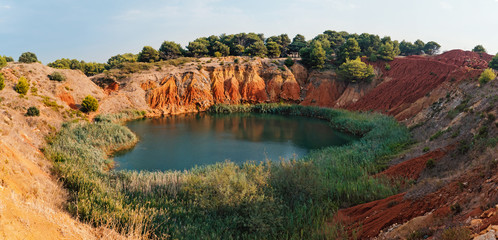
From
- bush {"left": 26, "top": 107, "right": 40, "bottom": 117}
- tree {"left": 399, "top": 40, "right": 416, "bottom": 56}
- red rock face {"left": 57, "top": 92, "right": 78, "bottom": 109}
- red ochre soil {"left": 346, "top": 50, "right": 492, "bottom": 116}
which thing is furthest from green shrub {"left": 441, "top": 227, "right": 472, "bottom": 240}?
tree {"left": 399, "top": 40, "right": 416, "bottom": 56}

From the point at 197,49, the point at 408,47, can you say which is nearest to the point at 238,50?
the point at 197,49

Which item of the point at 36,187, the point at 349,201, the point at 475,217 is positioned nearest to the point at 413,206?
the point at 475,217

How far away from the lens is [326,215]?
9.47 m

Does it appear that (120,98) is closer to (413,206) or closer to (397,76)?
(413,206)

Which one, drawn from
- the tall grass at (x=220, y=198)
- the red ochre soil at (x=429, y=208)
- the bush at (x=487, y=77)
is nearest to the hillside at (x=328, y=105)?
the red ochre soil at (x=429, y=208)

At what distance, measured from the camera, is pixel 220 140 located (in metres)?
25.0

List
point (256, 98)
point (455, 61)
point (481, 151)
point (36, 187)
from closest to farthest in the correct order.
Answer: point (36, 187) → point (481, 151) → point (455, 61) → point (256, 98)

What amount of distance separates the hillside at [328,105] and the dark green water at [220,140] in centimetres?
602

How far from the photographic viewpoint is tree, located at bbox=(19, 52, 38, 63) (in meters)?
47.4

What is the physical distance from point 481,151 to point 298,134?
696 inches

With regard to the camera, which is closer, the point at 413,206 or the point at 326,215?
the point at 413,206

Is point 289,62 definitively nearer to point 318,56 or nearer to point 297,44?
point 318,56

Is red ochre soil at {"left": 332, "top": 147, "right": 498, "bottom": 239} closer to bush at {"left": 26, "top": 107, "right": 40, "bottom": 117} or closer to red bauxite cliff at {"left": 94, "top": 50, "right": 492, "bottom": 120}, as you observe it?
bush at {"left": 26, "top": 107, "right": 40, "bottom": 117}

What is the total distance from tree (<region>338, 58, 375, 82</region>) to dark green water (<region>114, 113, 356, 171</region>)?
1260 cm
